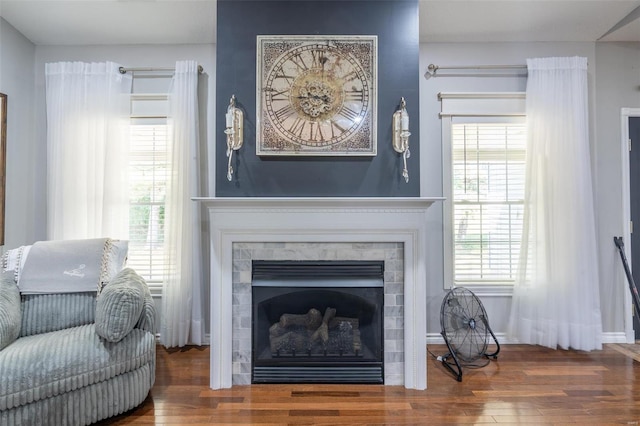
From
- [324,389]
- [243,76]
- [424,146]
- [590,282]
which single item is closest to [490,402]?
[324,389]

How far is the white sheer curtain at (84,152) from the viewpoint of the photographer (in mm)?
3023

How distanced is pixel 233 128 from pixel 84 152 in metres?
1.58

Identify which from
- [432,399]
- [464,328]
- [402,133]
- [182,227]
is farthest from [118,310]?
[464,328]

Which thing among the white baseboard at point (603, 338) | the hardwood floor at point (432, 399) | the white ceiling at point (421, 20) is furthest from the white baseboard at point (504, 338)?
the white ceiling at point (421, 20)

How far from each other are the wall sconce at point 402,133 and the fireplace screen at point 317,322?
77 centimetres

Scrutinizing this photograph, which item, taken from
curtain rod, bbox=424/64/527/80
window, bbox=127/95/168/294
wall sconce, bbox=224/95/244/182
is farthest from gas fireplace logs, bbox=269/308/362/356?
curtain rod, bbox=424/64/527/80

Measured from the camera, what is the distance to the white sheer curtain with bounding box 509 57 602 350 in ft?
9.63

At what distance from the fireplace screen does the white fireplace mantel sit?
18 centimetres

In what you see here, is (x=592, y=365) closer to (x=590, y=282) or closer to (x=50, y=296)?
(x=590, y=282)

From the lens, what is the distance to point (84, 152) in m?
3.04

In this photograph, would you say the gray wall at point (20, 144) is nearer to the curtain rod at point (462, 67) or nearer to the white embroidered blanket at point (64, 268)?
the white embroidered blanket at point (64, 268)

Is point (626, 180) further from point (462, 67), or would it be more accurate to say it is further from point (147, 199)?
point (147, 199)

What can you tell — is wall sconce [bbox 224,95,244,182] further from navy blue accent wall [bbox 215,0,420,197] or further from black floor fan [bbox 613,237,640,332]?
black floor fan [bbox 613,237,640,332]

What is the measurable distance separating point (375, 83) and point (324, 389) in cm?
213
